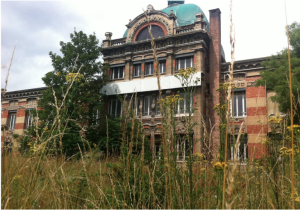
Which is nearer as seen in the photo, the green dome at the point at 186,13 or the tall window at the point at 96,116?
the tall window at the point at 96,116

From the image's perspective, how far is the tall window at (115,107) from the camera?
61.2ft

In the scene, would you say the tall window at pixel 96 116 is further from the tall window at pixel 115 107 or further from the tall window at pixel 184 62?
the tall window at pixel 184 62

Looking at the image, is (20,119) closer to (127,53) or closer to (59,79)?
(59,79)

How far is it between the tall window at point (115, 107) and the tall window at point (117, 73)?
206 centimetres

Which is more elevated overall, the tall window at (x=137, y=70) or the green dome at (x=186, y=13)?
the green dome at (x=186, y=13)

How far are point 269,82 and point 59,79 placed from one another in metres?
12.7

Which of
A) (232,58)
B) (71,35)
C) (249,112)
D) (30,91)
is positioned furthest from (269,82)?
(30,91)

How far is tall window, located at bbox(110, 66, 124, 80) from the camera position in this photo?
1956cm

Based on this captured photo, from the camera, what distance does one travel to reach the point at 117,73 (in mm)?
19672

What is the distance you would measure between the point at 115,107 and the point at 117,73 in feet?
9.46

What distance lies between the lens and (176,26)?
59.7 ft

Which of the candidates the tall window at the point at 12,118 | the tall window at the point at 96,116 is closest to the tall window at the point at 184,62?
the tall window at the point at 96,116

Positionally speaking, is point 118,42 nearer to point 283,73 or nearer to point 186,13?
point 186,13

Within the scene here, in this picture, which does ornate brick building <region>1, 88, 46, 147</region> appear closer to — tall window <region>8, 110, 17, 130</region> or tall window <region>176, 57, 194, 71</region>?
tall window <region>8, 110, 17, 130</region>
